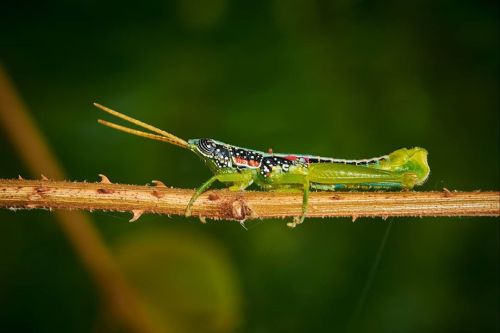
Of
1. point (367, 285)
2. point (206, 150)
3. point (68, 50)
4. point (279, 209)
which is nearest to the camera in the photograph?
point (279, 209)

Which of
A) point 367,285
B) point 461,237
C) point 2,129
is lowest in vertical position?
point 367,285

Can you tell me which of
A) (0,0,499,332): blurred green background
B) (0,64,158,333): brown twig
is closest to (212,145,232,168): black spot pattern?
(0,0,499,332): blurred green background

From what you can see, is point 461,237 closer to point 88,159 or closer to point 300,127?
point 300,127

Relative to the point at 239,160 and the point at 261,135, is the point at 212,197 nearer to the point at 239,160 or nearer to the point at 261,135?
the point at 239,160

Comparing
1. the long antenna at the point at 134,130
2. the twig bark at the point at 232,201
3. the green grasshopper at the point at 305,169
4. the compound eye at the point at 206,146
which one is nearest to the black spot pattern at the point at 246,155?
the green grasshopper at the point at 305,169

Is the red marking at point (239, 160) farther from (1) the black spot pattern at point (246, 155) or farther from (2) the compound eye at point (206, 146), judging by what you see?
(2) the compound eye at point (206, 146)

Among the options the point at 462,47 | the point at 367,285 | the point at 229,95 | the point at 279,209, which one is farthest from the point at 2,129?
the point at 462,47

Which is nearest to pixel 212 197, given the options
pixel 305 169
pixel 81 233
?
pixel 305 169

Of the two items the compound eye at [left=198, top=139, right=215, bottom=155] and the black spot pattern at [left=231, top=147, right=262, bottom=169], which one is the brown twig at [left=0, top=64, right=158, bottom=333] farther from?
the black spot pattern at [left=231, top=147, right=262, bottom=169]
